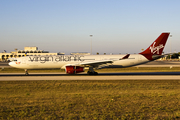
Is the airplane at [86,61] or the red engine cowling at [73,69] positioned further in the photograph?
the airplane at [86,61]

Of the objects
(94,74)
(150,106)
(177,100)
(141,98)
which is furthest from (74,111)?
(94,74)

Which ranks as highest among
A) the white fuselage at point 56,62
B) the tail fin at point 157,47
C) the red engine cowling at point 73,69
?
the tail fin at point 157,47

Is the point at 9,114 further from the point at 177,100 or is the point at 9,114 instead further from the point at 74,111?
the point at 177,100

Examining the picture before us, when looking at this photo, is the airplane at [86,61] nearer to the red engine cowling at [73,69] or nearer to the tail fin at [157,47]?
the tail fin at [157,47]

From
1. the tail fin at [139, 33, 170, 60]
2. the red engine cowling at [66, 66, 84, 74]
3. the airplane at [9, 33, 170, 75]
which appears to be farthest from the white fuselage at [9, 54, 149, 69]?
the red engine cowling at [66, 66, 84, 74]

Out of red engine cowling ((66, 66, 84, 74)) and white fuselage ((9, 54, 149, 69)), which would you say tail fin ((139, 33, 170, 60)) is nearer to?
white fuselage ((9, 54, 149, 69))

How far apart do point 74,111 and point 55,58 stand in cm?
→ 2379

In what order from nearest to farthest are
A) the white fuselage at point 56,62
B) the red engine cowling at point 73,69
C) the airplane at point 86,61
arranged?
the red engine cowling at point 73,69
the airplane at point 86,61
the white fuselage at point 56,62

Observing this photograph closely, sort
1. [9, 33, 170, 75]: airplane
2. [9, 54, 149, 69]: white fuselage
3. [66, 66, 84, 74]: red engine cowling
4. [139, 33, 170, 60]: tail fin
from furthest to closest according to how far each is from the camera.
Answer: [139, 33, 170, 60]: tail fin
[9, 54, 149, 69]: white fuselage
[9, 33, 170, 75]: airplane
[66, 66, 84, 74]: red engine cowling

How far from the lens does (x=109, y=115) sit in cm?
988

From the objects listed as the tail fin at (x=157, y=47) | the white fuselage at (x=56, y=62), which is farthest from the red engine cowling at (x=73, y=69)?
the tail fin at (x=157, y=47)

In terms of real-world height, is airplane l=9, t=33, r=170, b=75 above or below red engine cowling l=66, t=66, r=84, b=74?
above

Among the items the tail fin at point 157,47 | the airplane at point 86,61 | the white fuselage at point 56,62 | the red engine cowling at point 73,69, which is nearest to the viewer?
the red engine cowling at point 73,69

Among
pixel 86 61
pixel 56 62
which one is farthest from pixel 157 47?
pixel 56 62
